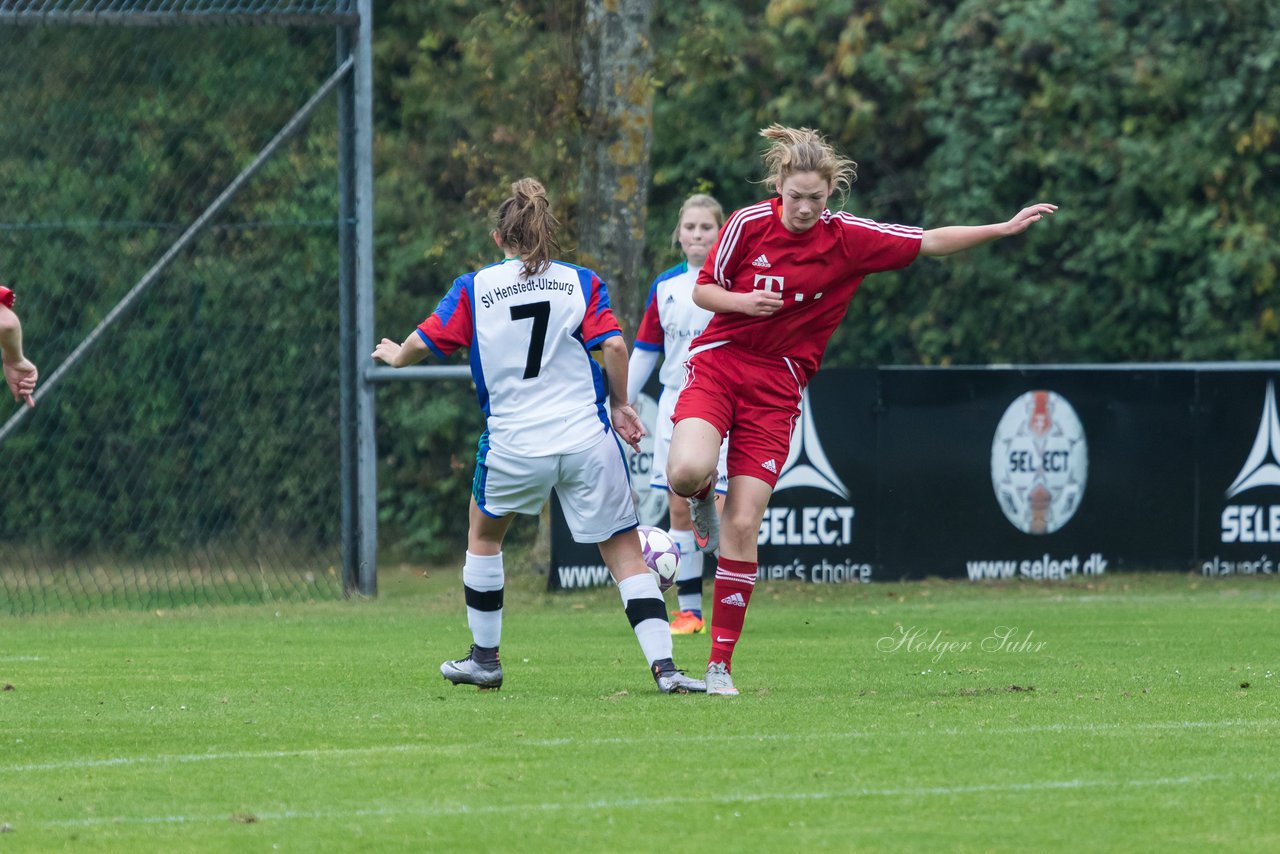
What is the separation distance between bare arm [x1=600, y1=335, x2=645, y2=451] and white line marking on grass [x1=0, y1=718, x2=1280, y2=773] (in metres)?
1.62

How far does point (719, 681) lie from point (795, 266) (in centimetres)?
166

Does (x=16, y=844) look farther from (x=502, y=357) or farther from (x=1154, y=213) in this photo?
(x=1154, y=213)

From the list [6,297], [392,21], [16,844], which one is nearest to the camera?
[16,844]

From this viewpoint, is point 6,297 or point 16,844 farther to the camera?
point 6,297

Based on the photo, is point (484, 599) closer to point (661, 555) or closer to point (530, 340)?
point (530, 340)

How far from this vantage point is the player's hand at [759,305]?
24.1 ft

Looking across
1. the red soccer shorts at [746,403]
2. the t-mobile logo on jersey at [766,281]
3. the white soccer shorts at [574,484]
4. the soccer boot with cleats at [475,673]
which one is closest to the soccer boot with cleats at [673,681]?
the white soccer shorts at [574,484]

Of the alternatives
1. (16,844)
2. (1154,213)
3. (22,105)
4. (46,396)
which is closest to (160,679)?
(16,844)

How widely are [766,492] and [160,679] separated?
9.48ft

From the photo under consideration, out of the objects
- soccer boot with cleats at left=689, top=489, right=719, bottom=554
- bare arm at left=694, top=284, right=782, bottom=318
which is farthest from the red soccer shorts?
soccer boot with cleats at left=689, top=489, right=719, bottom=554

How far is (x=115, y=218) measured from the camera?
14734 mm

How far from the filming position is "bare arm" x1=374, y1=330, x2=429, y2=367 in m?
7.50

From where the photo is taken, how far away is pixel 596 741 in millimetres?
6219

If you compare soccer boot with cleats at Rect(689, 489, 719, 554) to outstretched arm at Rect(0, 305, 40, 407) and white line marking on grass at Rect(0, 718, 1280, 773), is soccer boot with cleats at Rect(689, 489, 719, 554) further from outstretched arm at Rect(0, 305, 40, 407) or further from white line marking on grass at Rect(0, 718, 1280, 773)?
outstretched arm at Rect(0, 305, 40, 407)
